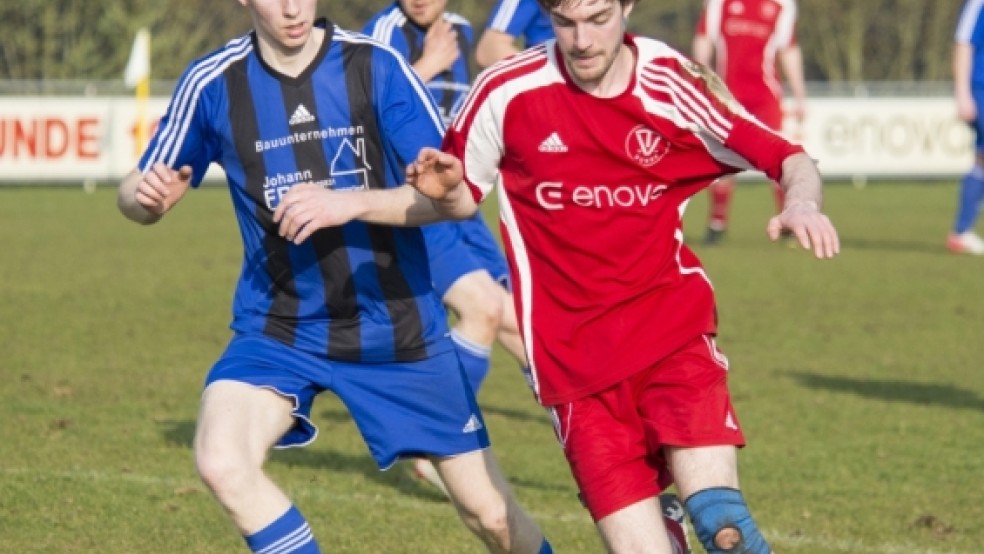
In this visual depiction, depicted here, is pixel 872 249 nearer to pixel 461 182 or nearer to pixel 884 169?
pixel 884 169

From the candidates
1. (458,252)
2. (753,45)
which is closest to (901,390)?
(458,252)

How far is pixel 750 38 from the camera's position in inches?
671

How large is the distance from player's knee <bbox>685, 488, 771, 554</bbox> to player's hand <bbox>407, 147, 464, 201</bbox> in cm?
104

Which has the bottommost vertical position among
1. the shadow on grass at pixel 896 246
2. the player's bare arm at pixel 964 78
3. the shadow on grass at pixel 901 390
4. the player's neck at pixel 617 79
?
the shadow on grass at pixel 896 246

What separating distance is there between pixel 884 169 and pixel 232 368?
2436 cm

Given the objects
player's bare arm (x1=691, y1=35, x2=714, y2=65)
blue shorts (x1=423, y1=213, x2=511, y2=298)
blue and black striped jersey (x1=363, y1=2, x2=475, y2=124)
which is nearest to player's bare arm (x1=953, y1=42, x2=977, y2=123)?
player's bare arm (x1=691, y1=35, x2=714, y2=65)

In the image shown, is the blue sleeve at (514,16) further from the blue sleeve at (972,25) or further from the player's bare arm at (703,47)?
the player's bare arm at (703,47)

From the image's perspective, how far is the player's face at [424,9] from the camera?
8.03m

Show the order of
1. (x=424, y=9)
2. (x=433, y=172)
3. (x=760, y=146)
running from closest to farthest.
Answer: (x=433, y=172)
(x=760, y=146)
(x=424, y=9)

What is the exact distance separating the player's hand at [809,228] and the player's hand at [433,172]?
2.74 feet

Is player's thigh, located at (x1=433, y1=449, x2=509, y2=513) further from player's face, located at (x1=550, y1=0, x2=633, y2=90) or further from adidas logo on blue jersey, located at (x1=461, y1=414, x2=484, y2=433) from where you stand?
player's face, located at (x1=550, y1=0, x2=633, y2=90)

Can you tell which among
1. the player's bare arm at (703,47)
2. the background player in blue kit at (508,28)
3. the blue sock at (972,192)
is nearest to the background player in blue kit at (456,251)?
the background player in blue kit at (508,28)

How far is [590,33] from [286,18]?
94 cm

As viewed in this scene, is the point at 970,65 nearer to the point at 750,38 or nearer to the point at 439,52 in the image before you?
the point at 750,38
